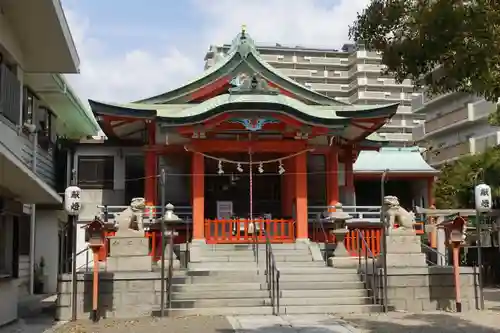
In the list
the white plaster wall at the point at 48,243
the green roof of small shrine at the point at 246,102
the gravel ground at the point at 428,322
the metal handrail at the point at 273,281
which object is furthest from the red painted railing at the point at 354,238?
the white plaster wall at the point at 48,243

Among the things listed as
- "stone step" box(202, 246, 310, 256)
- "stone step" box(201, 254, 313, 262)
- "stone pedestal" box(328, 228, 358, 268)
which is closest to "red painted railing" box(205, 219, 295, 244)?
"stone step" box(202, 246, 310, 256)

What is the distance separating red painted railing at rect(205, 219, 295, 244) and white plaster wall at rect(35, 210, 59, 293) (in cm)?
541

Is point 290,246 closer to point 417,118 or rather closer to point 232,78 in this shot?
point 232,78

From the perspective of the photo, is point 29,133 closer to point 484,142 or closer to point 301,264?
point 301,264

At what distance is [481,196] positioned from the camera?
1588 centimetres

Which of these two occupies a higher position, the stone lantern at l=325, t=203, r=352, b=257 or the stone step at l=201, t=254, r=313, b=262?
the stone lantern at l=325, t=203, r=352, b=257

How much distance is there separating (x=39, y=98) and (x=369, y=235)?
1076cm

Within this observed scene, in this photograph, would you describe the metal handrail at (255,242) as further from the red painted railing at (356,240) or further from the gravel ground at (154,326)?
the gravel ground at (154,326)

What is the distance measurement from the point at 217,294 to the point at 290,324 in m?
2.79

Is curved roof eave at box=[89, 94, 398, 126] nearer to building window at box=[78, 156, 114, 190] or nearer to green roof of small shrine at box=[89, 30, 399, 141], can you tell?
green roof of small shrine at box=[89, 30, 399, 141]

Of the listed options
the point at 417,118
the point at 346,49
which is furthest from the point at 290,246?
the point at 346,49

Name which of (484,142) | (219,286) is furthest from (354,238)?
(484,142)

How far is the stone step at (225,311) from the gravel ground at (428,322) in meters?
1.76

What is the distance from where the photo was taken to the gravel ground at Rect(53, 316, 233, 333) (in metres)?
11.5
